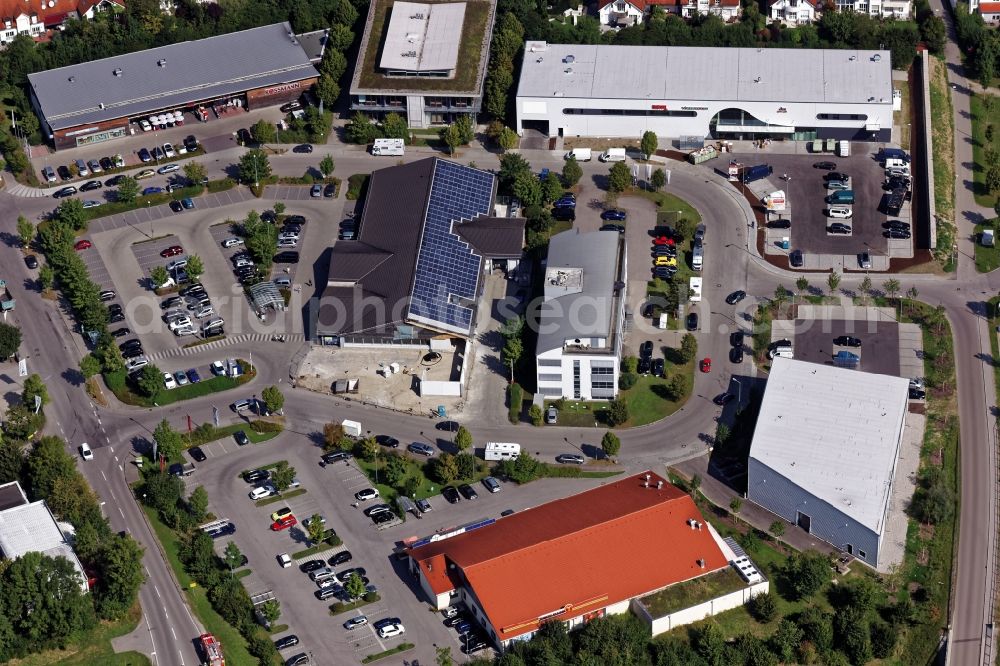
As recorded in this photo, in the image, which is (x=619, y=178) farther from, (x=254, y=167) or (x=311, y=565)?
(x=311, y=565)

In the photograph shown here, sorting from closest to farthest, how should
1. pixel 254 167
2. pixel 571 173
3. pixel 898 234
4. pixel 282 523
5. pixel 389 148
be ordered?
pixel 282 523 → pixel 898 234 → pixel 571 173 → pixel 254 167 → pixel 389 148

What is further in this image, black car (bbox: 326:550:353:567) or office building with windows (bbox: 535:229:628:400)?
office building with windows (bbox: 535:229:628:400)

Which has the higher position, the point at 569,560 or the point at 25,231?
the point at 25,231

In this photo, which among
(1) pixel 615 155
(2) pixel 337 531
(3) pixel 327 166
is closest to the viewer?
(2) pixel 337 531

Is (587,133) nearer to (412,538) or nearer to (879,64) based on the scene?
(879,64)

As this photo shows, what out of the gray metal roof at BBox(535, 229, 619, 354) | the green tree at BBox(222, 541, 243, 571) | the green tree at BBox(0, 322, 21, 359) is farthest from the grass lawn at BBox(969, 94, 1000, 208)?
the green tree at BBox(0, 322, 21, 359)

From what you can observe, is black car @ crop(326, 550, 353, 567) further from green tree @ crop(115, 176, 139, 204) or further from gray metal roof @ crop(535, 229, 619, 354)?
green tree @ crop(115, 176, 139, 204)

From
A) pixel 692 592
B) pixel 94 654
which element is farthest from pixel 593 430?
pixel 94 654

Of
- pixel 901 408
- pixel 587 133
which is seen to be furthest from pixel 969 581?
pixel 587 133
